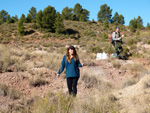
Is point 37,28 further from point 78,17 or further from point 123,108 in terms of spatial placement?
point 123,108

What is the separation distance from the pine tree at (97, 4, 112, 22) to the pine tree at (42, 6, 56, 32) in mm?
26425

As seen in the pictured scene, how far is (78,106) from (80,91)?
2.58m

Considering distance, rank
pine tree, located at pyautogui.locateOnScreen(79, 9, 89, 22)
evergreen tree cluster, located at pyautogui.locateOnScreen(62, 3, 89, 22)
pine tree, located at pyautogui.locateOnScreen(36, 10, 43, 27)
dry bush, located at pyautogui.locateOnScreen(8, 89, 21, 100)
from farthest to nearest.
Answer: evergreen tree cluster, located at pyautogui.locateOnScreen(62, 3, 89, 22), pine tree, located at pyautogui.locateOnScreen(79, 9, 89, 22), pine tree, located at pyautogui.locateOnScreen(36, 10, 43, 27), dry bush, located at pyautogui.locateOnScreen(8, 89, 21, 100)

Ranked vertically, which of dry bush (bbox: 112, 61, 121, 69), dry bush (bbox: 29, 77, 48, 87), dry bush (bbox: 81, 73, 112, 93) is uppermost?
dry bush (bbox: 112, 61, 121, 69)

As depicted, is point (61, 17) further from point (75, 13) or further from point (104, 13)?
point (104, 13)

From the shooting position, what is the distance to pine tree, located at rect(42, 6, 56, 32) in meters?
35.0

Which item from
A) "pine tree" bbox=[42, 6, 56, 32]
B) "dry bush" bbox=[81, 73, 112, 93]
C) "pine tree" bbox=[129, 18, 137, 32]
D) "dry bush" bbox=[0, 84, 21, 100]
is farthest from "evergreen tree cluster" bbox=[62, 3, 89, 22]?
"dry bush" bbox=[0, 84, 21, 100]

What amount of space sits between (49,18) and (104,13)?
2909 cm

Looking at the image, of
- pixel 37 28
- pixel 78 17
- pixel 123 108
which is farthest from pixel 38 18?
pixel 123 108

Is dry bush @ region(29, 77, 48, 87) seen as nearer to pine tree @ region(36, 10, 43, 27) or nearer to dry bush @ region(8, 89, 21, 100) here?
dry bush @ region(8, 89, 21, 100)

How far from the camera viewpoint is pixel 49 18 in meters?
35.1

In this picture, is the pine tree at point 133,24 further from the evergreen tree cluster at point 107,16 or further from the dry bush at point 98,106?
the dry bush at point 98,106

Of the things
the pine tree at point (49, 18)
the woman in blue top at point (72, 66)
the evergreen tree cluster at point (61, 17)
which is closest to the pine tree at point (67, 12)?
the evergreen tree cluster at point (61, 17)

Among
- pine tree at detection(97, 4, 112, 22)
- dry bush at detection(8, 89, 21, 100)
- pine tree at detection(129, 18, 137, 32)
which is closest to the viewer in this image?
dry bush at detection(8, 89, 21, 100)
